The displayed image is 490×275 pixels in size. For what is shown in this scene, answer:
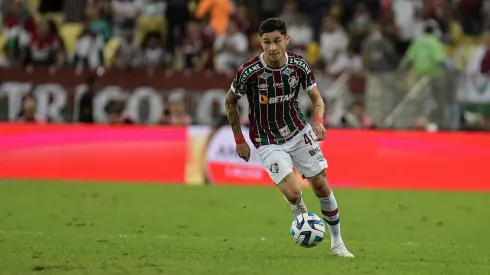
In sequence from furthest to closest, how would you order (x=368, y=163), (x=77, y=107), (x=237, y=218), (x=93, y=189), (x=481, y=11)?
(x=481, y=11) < (x=77, y=107) < (x=368, y=163) < (x=93, y=189) < (x=237, y=218)

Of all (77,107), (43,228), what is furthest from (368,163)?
(43,228)

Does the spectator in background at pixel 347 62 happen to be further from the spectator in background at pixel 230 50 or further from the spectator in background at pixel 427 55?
the spectator in background at pixel 230 50

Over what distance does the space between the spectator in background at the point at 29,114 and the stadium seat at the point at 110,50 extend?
2558 millimetres

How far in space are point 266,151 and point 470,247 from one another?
316 centimetres

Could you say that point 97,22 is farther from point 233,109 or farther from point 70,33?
point 233,109

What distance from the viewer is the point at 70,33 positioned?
83.6ft

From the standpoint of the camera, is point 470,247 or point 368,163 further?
point 368,163

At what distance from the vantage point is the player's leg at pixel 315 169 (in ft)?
33.8

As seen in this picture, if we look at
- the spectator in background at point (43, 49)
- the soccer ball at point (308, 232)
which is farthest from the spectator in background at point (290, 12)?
the soccer ball at point (308, 232)

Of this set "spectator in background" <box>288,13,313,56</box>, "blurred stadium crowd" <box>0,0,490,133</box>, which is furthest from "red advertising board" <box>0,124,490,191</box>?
"spectator in background" <box>288,13,313,56</box>

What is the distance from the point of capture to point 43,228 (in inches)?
503

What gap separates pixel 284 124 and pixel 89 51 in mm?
14502

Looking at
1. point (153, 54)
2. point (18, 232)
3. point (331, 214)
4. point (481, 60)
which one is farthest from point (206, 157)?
point (331, 214)

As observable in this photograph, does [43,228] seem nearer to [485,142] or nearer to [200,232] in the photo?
[200,232]
